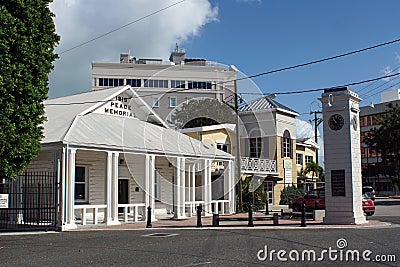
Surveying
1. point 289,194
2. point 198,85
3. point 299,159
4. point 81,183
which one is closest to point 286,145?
point 299,159

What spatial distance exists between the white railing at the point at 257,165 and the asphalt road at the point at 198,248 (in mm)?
20849

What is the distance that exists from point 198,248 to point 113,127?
1188 cm

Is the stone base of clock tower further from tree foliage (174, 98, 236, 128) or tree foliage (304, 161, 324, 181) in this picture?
tree foliage (174, 98, 236, 128)

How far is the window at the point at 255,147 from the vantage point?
143ft

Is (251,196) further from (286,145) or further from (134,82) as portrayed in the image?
(134,82)

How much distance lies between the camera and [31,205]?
69.1 ft

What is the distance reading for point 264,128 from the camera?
143 feet

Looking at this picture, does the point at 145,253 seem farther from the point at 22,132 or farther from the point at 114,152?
A: the point at 114,152

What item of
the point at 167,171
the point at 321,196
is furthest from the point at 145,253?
the point at 321,196

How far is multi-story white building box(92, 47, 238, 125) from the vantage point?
8031cm

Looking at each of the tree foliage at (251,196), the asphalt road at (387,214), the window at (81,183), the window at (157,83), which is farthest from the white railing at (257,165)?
the window at (157,83)

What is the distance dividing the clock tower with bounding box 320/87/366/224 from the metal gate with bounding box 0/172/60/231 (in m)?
11.5

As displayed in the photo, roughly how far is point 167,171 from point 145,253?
53.5ft

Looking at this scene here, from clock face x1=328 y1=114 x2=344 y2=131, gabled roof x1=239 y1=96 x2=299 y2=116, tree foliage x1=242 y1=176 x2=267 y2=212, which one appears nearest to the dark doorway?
tree foliage x1=242 y1=176 x2=267 y2=212
